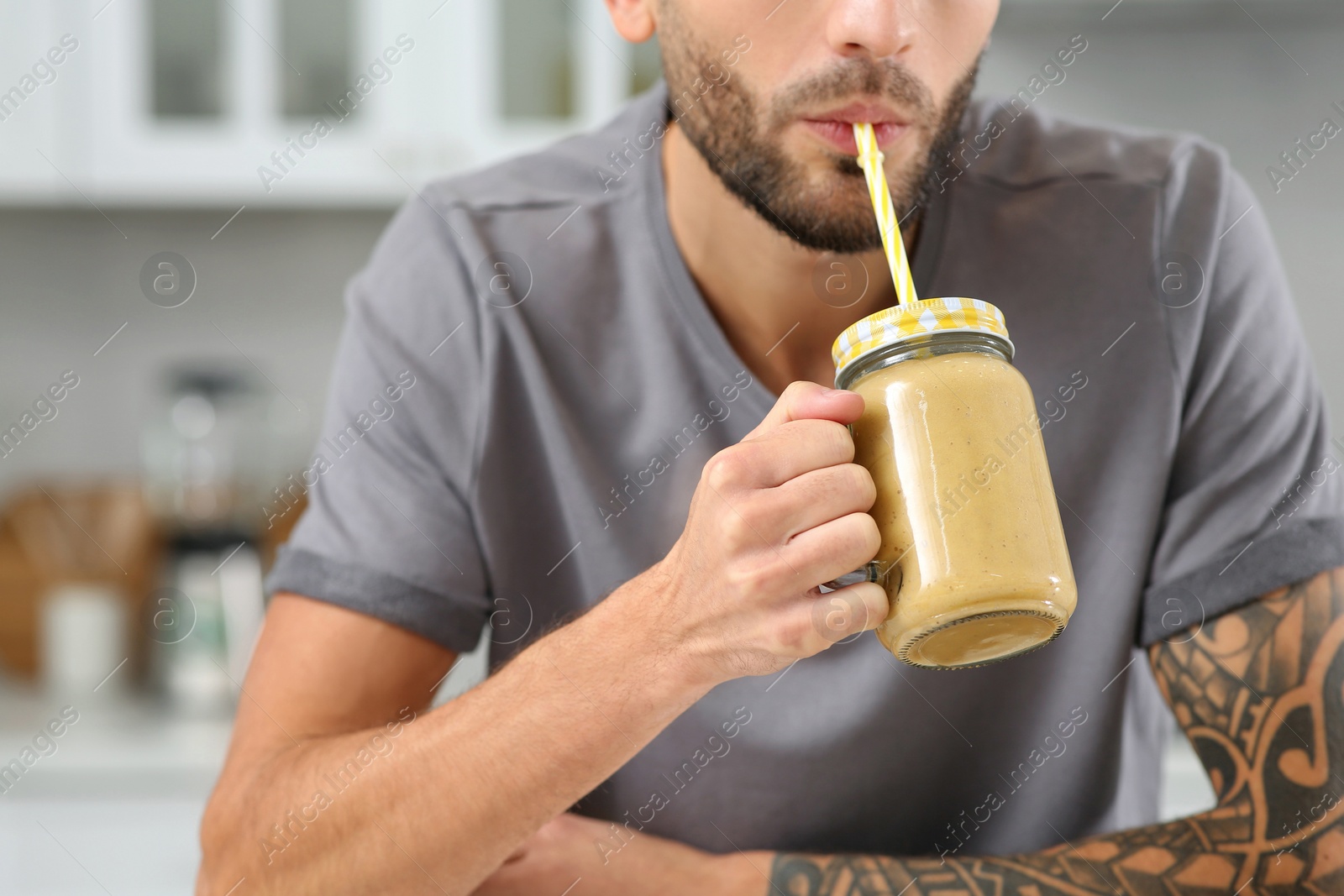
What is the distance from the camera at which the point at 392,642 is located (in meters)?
0.94

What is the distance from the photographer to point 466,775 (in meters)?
0.81

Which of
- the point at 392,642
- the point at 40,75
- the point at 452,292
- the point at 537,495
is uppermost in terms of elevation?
the point at 40,75

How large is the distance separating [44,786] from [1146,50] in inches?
88.0

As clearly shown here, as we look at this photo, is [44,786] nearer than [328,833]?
Result: No

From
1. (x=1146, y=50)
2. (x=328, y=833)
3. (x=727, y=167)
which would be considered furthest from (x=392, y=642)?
(x=1146, y=50)

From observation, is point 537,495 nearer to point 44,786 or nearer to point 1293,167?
point 44,786

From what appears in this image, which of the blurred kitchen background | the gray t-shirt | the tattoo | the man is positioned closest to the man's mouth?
the man

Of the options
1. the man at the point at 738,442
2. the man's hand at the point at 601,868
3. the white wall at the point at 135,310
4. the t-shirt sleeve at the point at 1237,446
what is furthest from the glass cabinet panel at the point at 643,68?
the man's hand at the point at 601,868

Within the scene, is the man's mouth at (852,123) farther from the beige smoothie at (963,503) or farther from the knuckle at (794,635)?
the knuckle at (794,635)

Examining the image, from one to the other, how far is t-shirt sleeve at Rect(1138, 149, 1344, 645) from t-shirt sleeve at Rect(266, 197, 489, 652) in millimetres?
558

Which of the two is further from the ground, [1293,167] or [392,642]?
[1293,167]

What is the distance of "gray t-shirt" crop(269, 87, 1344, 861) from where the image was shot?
952 millimetres

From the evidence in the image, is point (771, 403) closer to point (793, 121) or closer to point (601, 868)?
point (793, 121)

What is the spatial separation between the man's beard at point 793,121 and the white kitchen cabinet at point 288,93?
1235 millimetres
